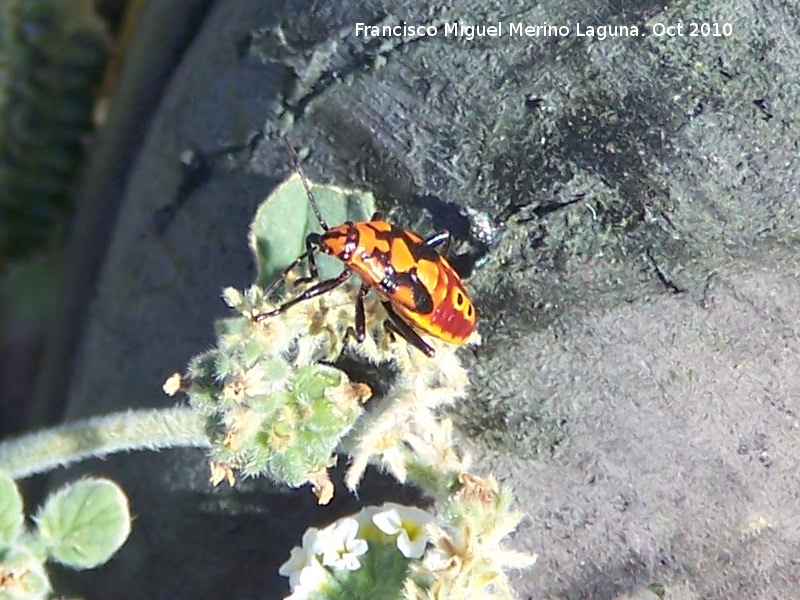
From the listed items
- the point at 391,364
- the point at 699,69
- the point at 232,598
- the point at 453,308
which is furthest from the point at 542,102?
the point at 232,598

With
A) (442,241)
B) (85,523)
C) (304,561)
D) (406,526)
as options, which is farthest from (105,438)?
(442,241)

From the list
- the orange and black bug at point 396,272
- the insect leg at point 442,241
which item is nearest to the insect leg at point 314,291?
the orange and black bug at point 396,272

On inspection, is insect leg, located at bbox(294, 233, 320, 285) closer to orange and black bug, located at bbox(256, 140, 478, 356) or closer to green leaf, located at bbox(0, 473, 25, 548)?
orange and black bug, located at bbox(256, 140, 478, 356)

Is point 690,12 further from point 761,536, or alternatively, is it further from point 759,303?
point 761,536

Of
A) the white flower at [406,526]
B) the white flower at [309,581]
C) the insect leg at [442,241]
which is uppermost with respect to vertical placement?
the insect leg at [442,241]

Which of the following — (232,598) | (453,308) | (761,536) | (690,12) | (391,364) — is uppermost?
(690,12)

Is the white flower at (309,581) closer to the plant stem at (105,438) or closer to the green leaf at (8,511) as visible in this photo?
the plant stem at (105,438)
